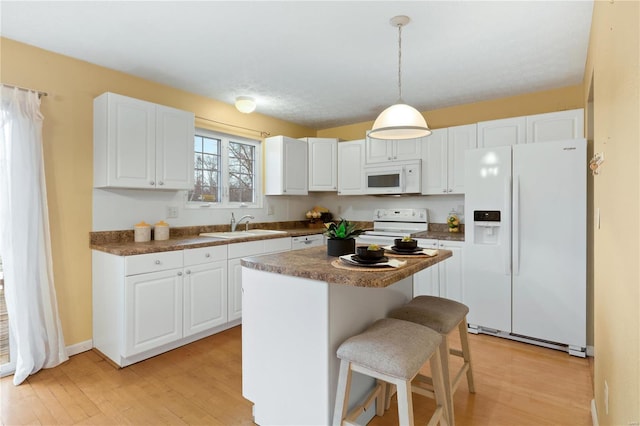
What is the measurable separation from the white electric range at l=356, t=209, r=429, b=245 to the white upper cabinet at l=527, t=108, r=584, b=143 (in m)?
1.46

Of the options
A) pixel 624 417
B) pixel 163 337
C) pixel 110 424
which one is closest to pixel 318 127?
pixel 163 337

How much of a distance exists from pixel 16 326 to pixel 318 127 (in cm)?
411

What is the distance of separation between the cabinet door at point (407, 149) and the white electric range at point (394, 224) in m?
0.71

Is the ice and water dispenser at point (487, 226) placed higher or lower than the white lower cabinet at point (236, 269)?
higher

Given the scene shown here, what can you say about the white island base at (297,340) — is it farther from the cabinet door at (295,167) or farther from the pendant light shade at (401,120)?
the cabinet door at (295,167)

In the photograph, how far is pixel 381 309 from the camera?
1979mm

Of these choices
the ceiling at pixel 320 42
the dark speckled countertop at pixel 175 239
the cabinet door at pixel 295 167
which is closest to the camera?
the ceiling at pixel 320 42

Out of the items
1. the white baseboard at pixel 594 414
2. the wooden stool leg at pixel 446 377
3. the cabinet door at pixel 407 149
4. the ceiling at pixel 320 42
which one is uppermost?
the ceiling at pixel 320 42

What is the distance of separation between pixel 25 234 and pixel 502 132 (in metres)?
4.23

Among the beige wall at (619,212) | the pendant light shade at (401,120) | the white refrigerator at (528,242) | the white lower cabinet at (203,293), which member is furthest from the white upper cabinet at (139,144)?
the beige wall at (619,212)

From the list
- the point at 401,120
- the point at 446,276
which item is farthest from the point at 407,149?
the point at 401,120

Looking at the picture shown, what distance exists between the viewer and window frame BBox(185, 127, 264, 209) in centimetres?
367

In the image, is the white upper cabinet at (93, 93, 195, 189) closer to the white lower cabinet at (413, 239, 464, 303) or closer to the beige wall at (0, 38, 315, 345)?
the beige wall at (0, 38, 315, 345)

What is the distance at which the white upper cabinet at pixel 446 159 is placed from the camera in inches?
142
